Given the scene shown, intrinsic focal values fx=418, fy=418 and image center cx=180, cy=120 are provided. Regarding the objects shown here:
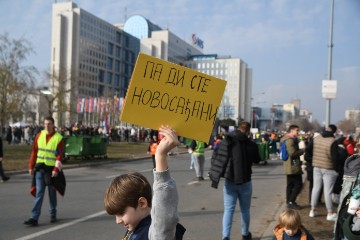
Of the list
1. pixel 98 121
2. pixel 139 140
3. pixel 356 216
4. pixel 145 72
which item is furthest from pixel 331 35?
pixel 98 121

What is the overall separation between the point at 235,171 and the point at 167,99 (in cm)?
365

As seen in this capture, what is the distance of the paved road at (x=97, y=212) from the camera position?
6628 millimetres

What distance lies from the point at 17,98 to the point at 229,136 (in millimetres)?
27604

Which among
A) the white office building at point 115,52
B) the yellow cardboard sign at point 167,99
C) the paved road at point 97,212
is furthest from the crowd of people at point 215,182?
the white office building at point 115,52

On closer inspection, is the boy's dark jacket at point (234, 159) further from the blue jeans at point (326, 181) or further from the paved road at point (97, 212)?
the blue jeans at point (326, 181)

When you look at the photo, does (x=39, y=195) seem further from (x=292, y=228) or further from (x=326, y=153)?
(x=326, y=153)

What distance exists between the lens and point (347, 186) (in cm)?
414

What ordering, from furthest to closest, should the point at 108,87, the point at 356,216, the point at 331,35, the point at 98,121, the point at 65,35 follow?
the point at 108,87 < the point at 65,35 < the point at 98,121 < the point at 331,35 < the point at 356,216

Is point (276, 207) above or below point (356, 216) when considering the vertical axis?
below

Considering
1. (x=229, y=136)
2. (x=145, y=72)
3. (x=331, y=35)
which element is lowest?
(x=229, y=136)

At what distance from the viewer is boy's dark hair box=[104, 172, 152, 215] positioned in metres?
2.08

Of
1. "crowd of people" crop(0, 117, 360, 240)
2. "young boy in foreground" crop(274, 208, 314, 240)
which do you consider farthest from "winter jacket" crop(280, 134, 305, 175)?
"young boy in foreground" crop(274, 208, 314, 240)

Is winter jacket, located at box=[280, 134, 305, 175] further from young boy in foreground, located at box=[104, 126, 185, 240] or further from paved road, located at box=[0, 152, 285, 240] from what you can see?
young boy in foreground, located at box=[104, 126, 185, 240]

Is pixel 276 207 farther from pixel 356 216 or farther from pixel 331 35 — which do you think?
pixel 331 35
